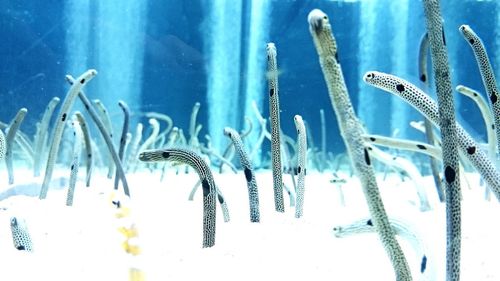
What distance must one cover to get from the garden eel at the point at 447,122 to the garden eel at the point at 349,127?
5.1 inches

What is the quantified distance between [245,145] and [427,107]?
225cm

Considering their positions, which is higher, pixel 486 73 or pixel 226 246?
pixel 486 73

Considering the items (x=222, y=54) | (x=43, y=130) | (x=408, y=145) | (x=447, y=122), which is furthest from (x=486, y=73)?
(x=222, y=54)

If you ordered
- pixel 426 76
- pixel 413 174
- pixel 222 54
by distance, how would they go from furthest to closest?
pixel 222 54 → pixel 413 174 → pixel 426 76

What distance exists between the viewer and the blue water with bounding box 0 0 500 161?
6.46m

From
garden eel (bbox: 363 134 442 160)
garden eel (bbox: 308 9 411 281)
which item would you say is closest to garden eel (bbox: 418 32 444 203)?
garden eel (bbox: 363 134 442 160)

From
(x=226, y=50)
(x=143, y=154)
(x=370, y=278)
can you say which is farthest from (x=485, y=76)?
(x=226, y=50)

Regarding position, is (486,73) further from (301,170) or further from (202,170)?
(202,170)

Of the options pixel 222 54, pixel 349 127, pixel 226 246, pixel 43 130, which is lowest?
pixel 226 246

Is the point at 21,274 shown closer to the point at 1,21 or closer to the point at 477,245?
the point at 477,245

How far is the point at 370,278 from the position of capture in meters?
1.21

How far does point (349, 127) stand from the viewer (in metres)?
0.87

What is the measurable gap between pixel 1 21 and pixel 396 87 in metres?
5.73

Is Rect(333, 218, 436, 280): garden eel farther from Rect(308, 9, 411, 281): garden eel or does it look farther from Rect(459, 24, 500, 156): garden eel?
Rect(459, 24, 500, 156): garden eel
